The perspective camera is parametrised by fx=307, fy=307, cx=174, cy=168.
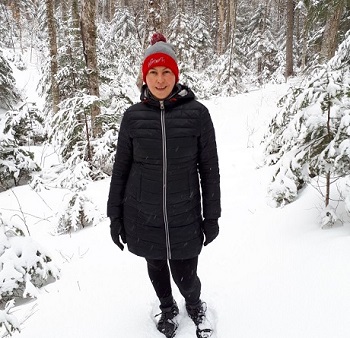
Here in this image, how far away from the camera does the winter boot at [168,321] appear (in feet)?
8.66

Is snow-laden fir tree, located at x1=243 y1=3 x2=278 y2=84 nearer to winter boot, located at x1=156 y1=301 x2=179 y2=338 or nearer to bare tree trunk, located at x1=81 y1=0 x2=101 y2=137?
bare tree trunk, located at x1=81 y1=0 x2=101 y2=137

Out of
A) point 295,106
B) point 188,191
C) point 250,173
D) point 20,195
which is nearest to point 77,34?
point 20,195

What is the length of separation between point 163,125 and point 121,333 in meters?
1.85

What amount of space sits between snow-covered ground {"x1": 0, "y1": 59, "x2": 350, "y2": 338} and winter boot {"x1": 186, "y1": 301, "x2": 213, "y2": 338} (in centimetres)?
9

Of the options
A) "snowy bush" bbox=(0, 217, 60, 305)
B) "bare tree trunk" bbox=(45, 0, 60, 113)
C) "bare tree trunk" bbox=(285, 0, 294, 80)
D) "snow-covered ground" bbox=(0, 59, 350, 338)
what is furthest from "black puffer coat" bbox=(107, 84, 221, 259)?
"bare tree trunk" bbox=(285, 0, 294, 80)

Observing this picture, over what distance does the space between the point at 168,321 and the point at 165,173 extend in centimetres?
139

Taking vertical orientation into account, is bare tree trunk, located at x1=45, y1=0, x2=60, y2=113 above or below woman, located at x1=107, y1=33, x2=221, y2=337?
above

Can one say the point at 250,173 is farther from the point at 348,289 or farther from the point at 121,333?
the point at 121,333

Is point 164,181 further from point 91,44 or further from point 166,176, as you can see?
point 91,44

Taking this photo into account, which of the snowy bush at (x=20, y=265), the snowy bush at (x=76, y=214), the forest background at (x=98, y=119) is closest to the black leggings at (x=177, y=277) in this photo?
the forest background at (x=98, y=119)

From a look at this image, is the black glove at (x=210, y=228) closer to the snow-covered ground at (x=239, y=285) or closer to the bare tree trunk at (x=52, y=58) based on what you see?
the snow-covered ground at (x=239, y=285)

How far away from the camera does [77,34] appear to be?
467 inches

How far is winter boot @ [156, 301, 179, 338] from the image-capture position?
2641 mm

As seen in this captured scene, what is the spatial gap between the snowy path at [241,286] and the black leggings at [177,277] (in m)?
0.31
